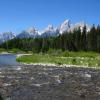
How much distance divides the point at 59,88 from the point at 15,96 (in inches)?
244

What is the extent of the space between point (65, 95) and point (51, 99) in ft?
7.82

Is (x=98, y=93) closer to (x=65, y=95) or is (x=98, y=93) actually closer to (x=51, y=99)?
(x=65, y=95)

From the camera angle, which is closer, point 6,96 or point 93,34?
point 6,96

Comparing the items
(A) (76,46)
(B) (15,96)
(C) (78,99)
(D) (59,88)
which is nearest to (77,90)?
(D) (59,88)

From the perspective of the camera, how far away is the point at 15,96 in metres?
24.7

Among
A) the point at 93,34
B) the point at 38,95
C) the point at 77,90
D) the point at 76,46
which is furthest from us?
the point at 76,46

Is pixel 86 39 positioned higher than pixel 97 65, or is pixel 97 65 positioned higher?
pixel 86 39

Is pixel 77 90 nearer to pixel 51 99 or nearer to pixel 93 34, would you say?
pixel 51 99

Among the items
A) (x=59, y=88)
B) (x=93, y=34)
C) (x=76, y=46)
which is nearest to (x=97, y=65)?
(x=59, y=88)

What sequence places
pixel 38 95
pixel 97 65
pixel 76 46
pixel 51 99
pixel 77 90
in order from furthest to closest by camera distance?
1. pixel 76 46
2. pixel 97 65
3. pixel 77 90
4. pixel 38 95
5. pixel 51 99

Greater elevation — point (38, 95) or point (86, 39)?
point (86, 39)

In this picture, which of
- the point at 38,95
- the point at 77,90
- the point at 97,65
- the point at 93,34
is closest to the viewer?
the point at 38,95

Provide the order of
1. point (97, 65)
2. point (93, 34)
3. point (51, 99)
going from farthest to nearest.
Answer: point (93, 34), point (97, 65), point (51, 99)

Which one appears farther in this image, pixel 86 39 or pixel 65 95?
pixel 86 39
